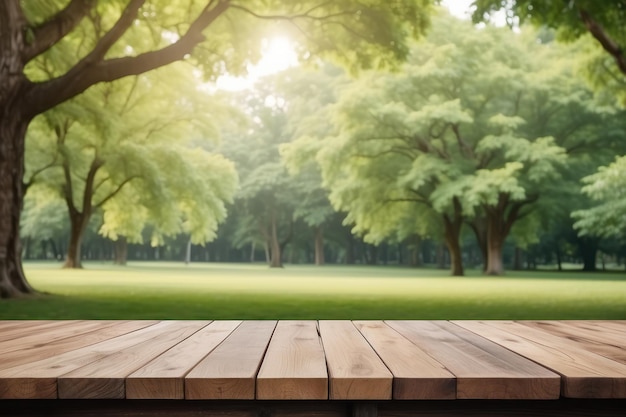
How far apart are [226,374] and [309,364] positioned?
366 millimetres

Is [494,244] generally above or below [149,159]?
below

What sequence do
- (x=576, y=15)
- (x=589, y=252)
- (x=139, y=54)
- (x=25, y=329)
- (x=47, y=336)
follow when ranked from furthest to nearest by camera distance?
(x=589, y=252) < (x=139, y=54) < (x=576, y=15) < (x=25, y=329) < (x=47, y=336)

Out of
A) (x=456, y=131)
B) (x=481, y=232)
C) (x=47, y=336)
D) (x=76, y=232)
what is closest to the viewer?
(x=47, y=336)

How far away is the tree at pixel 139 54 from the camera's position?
12.8m

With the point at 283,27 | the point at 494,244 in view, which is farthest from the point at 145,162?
Result: the point at 494,244

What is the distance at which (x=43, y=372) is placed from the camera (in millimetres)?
2350

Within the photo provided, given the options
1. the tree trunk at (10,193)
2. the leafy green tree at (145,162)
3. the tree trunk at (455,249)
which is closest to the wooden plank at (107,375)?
the tree trunk at (10,193)

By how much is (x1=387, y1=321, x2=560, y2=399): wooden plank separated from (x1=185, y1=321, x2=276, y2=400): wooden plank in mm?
755

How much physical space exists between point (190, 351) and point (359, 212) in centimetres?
3043

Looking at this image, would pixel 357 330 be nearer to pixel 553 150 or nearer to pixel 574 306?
pixel 574 306

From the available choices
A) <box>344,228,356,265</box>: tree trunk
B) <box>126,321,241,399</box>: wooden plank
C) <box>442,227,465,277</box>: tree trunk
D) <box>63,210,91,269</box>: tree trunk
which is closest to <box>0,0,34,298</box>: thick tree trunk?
<box>126,321,241,399</box>: wooden plank

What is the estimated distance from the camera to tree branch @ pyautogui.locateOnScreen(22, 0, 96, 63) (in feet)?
42.8

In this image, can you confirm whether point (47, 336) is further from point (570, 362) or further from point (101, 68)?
point (101, 68)

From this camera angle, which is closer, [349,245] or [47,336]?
[47,336]
